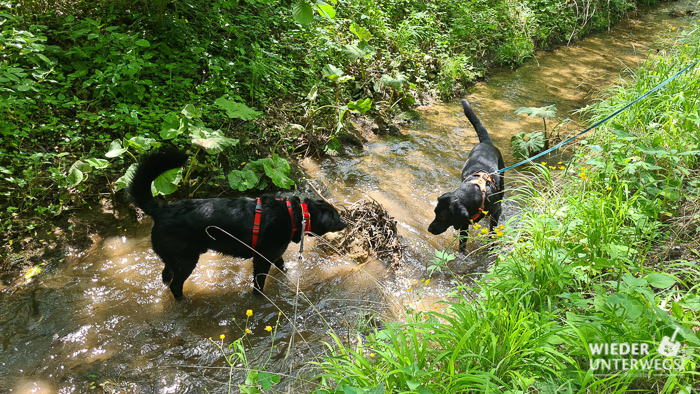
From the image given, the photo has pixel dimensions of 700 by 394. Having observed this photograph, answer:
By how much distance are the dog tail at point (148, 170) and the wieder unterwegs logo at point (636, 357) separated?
292cm

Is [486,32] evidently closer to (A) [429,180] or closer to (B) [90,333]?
(A) [429,180]

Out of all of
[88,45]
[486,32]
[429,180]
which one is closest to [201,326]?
[429,180]

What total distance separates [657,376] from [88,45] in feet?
20.2

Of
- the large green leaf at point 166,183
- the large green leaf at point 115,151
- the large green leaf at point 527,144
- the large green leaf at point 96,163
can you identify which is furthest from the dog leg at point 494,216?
the large green leaf at point 96,163

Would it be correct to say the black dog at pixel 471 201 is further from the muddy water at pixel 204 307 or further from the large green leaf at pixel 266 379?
the large green leaf at pixel 266 379

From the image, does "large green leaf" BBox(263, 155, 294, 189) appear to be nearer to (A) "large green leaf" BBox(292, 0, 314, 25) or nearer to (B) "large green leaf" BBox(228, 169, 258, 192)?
(B) "large green leaf" BBox(228, 169, 258, 192)

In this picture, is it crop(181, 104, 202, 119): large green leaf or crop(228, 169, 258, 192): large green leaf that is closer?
crop(181, 104, 202, 119): large green leaf

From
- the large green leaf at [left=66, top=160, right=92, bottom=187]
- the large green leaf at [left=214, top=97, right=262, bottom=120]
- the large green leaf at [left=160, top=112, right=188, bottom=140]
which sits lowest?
the large green leaf at [left=66, top=160, right=92, bottom=187]

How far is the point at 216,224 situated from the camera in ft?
9.84

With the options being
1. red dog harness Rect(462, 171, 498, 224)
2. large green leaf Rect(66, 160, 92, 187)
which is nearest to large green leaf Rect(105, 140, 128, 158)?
large green leaf Rect(66, 160, 92, 187)

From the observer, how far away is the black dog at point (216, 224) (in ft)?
9.23

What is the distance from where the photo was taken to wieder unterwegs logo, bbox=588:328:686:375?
5.71 ft

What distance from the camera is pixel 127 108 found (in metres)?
4.06

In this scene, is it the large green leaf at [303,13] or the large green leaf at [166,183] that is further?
the large green leaf at [166,183]
